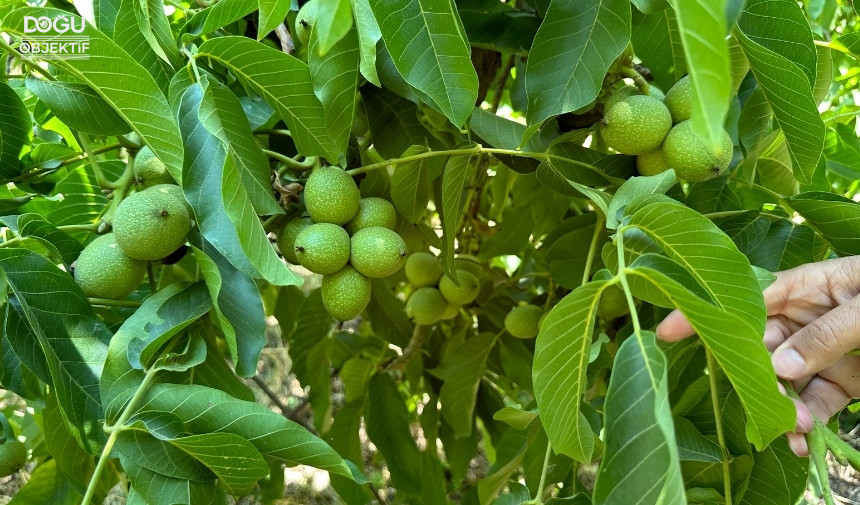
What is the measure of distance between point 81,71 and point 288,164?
0.94 ft

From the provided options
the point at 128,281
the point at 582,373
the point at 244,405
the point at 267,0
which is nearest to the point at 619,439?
the point at 582,373

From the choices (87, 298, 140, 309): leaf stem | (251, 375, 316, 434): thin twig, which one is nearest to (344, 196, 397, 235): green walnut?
(87, 298, 140, 309): leaf stem

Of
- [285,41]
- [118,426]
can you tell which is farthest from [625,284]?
[285,41]

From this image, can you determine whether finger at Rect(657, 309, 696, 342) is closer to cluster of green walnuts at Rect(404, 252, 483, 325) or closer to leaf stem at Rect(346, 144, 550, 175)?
leaf stem at Rect(346, 144, 550, 175)

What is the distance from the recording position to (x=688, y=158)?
Answer: 90 centimetres

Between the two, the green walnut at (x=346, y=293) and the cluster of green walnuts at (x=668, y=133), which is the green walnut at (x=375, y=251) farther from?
the cluster of green walnuts at (x=668, y=133)

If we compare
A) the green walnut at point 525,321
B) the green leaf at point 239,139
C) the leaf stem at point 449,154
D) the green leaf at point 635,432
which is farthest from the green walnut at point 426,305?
the green leaf at point 635,432

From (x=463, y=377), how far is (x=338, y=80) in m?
0.77

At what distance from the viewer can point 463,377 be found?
1.43 meters

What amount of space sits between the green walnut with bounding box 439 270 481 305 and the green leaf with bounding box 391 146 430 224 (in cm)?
39

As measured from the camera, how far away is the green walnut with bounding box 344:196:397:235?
0.97m

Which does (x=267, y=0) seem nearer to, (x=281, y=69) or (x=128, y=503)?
(x=281, y=69)

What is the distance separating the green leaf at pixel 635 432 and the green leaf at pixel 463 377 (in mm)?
835

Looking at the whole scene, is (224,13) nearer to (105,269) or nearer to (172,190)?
(172,190)
